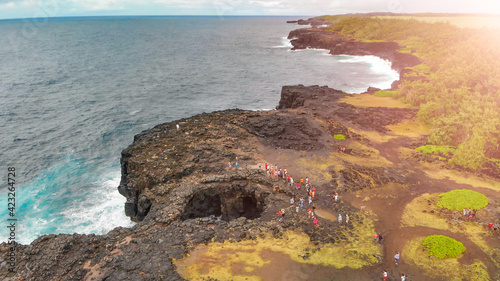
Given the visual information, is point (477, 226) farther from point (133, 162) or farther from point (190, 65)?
point (190, 65)

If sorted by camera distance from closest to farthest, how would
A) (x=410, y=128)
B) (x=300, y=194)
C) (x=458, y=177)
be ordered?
1. (x=300, y=194)
2. (x=458, y=177)
3. (x=410, y=128)

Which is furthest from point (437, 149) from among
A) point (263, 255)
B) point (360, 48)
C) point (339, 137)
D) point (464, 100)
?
point (360, 48)

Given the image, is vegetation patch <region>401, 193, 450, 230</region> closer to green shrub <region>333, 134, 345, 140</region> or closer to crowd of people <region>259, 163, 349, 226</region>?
crowd of people <region>259, 163, 349, 226</region>

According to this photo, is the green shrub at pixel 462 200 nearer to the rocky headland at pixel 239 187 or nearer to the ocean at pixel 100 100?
the rocky headland at pixel 239 187

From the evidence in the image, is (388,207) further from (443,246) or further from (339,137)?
(339,137)

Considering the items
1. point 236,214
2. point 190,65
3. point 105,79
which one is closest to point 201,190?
point 236,214
